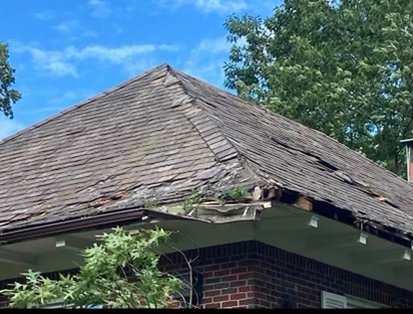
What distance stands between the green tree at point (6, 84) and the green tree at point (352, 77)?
8.88 metres

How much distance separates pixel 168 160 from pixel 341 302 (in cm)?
239

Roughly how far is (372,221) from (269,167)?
1.13 metres

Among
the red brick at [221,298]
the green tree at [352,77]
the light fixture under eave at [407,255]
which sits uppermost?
the green tree at [352,77]

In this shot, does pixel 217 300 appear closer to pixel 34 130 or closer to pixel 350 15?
pixel 34 130

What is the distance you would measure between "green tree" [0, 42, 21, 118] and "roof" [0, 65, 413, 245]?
1923 centimetres

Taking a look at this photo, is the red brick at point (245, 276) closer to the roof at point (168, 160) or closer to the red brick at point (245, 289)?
the red brick at point (245, 289)

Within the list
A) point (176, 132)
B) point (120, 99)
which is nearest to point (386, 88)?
point (120, 99)

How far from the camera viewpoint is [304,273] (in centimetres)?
951

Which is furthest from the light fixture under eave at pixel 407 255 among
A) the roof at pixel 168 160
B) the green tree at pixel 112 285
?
the green tree at pixel 112 285

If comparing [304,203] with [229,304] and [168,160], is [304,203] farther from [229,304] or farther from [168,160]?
[168,160]

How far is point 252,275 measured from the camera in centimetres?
867

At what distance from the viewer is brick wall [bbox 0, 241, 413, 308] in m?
8.70

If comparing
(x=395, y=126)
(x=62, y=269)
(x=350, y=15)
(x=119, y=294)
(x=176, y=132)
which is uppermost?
(x=350, y=15)

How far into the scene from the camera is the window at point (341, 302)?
31.9 feet
